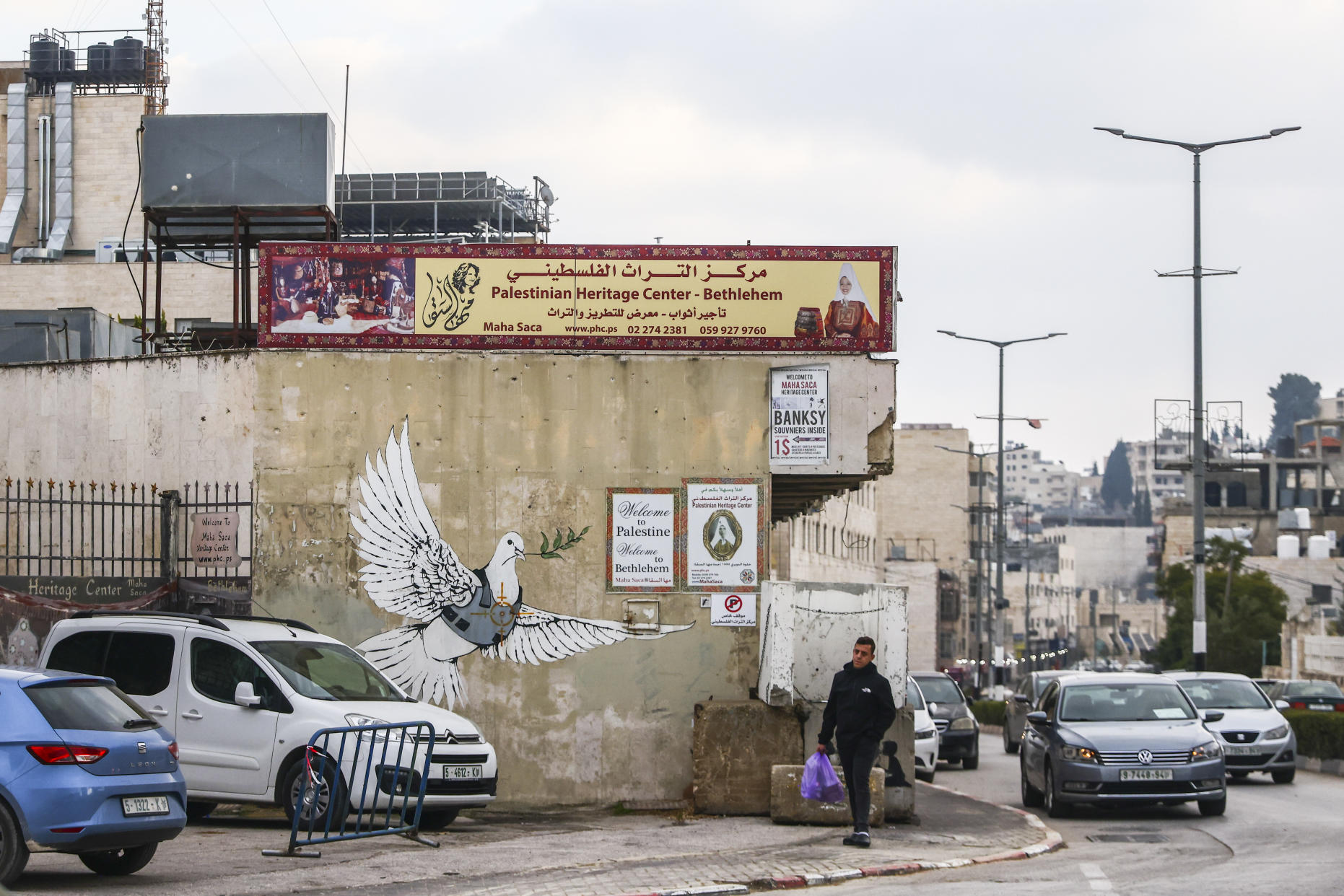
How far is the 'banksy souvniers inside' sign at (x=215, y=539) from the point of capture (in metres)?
17.4

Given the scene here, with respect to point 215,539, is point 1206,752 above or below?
below

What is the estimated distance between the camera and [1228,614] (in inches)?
2694

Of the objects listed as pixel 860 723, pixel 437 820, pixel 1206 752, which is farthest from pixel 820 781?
pixel 1206 752

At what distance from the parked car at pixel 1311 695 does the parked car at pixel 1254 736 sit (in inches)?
461

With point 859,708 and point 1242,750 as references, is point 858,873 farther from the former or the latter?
point 1242,750

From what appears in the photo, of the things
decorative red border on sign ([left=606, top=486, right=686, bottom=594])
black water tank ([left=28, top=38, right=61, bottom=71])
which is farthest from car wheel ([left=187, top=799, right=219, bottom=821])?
black water tank ([left=28, top=38, right=61, bottom=71])

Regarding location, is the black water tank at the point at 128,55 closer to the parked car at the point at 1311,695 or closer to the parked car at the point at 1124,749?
the parked car at the point at 1311,695

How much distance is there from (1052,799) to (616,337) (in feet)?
22.3

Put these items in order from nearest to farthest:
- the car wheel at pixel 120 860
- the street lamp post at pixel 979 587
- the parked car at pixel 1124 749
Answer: the car wheel at pixel 120 860
the parked car at pixel 1124 749
the street lamp post at pixel 979 587

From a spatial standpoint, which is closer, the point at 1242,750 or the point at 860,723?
Answer: the point at 860,723

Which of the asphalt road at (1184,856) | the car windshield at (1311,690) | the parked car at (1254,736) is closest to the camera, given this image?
the asphalt road at (1184,856)

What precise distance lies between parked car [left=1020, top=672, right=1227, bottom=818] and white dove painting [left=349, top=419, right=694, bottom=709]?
5.10 m

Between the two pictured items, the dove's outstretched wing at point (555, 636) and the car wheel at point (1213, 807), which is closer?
the car wheel at point (1213, 807)

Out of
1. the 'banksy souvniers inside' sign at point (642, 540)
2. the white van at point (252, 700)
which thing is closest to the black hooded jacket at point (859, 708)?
the white van at point (252, 700)
